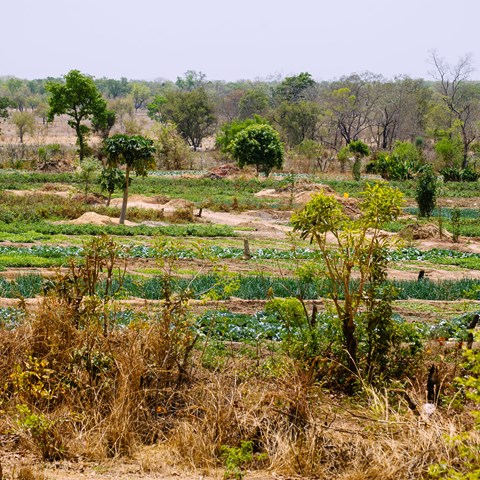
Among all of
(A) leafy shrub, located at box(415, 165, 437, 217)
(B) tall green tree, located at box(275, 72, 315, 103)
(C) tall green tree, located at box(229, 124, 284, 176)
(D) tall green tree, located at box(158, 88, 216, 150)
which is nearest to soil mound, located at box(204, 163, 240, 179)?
(C) tall green tree, located at box(229, 124, 284, 176)

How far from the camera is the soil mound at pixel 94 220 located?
91.7 ft

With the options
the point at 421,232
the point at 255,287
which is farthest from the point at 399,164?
the point at 255,287

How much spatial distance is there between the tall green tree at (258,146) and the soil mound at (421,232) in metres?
21.8

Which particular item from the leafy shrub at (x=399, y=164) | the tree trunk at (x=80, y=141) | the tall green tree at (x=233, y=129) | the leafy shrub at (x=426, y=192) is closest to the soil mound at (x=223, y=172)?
the tall green tree at (x=233, y=129)

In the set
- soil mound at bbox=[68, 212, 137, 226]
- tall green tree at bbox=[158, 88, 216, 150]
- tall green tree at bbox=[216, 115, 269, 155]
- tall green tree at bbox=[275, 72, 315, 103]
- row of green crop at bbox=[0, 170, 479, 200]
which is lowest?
soil mound at bbox=[68, 212, 137, 226]

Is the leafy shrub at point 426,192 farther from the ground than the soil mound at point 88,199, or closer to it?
farther from the ground

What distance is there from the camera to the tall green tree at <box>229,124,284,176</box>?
1884 inches

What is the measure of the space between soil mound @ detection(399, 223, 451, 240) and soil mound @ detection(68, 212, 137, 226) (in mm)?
10043

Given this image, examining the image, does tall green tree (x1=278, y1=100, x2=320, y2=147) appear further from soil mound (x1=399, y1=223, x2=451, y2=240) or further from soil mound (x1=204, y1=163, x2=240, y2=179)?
soil mound (x1=399, y1=223, x2=451, y2=240)

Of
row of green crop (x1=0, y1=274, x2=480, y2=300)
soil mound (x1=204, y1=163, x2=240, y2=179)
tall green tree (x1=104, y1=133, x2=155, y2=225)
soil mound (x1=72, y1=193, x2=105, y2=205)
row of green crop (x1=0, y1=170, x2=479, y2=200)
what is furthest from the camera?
soil mound (x1=204, y1=163, x2=240, y2=179)

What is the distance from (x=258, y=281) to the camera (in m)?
15.7

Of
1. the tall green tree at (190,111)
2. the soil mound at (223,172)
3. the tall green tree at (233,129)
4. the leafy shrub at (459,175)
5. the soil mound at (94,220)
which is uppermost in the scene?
the tall green tree at (190,111)

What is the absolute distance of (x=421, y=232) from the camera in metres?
26.5

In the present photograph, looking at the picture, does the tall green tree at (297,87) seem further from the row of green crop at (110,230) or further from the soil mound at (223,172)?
the row of green crop at (110,230)
